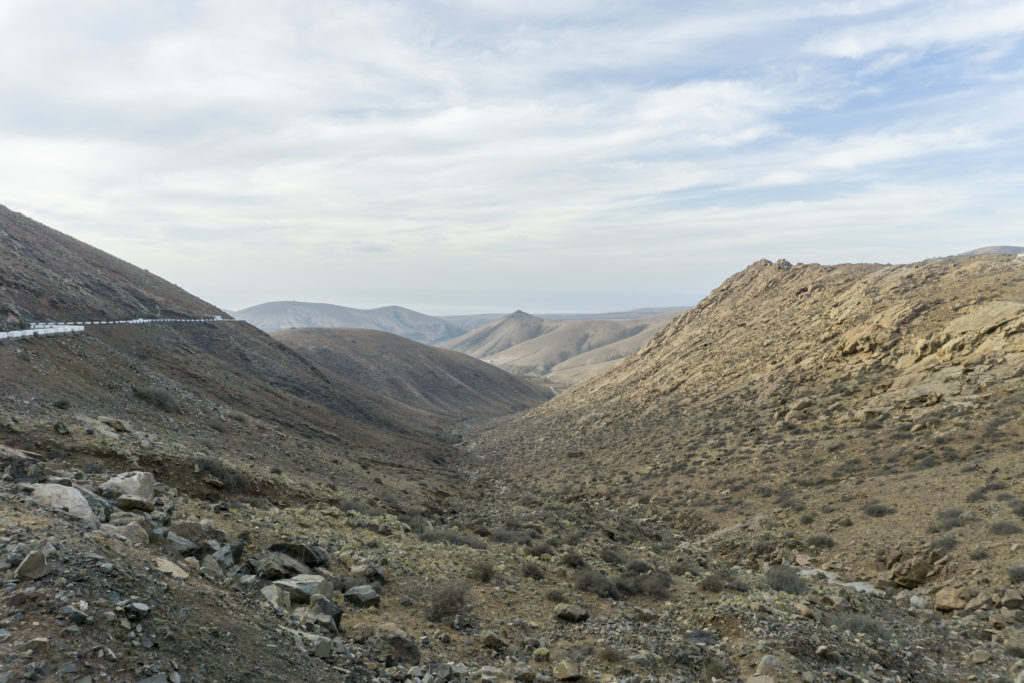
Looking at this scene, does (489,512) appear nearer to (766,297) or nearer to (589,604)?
(589,604)

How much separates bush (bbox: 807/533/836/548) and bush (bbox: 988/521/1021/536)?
129 inches

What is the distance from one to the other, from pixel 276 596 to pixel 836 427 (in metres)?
22.1

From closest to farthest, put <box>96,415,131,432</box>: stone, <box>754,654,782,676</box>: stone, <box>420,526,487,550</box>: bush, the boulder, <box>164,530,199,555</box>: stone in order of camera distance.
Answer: <box>164,530,199,555</box>: stone → <box>754,654,782,676</box>: stone → the boulder → <box>420,526,487,550</box>: bush → <box>96,415,131,432</box>: stone

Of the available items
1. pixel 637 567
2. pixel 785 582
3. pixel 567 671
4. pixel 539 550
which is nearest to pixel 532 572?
pixel 539 550

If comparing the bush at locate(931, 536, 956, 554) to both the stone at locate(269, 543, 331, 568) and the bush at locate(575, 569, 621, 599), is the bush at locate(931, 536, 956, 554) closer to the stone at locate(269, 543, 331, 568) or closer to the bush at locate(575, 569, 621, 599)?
the bush at locate(575, 569, 621, 599)

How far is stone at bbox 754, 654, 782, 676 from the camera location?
A: 7438 millimetres

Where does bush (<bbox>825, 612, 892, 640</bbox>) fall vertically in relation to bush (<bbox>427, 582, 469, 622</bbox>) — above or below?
below

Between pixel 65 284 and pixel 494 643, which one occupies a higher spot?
pixel 65 284

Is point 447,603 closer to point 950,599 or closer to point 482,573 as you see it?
point 482,573

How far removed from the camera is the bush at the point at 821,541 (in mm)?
14266

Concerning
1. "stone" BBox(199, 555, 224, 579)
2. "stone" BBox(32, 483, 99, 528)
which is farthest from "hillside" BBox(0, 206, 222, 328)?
"stone" BBox(199, 555, 224, 579)

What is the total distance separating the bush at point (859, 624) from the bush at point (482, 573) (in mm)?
5805

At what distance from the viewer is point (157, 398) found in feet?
62.7

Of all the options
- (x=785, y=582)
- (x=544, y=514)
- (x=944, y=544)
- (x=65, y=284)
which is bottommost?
(x=544, y=514)
